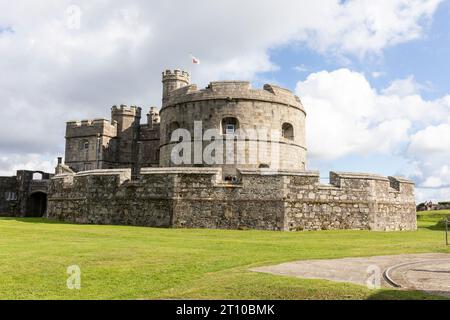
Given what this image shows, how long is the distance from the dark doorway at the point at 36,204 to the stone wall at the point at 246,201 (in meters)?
20.8

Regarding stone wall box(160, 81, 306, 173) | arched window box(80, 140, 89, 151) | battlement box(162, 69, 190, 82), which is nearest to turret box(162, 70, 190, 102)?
battlement box(162, 69, 190, 82)

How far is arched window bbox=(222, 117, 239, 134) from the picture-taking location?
2361cm

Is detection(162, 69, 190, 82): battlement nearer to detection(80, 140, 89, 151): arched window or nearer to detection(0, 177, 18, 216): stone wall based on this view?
detection(80, 140, 89, 151): arched window

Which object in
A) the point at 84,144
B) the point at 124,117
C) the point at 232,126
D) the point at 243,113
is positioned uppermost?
the point at 124,117

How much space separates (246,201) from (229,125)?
7.52m

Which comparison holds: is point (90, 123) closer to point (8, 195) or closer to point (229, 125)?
point (8, 195)

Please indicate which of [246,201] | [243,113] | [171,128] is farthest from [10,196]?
[246,201]

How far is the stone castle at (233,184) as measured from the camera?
57.1 ft

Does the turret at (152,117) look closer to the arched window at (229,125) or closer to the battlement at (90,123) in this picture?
the battlement at (90,123)

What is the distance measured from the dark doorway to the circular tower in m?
18.7

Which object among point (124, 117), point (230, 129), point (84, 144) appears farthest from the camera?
point (124, 117)

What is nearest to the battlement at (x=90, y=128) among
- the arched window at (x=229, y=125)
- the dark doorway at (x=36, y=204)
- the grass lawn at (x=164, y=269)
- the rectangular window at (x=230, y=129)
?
the dark doorway at (x=36, y=204)

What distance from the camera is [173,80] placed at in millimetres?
35812

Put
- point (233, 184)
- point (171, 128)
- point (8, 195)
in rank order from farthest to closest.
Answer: point (8, 195), point (171, 128), point (233, 184)
